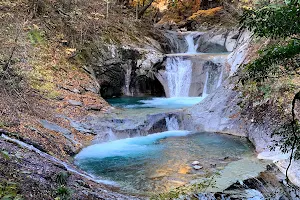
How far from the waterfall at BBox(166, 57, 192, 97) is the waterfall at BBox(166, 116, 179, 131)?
6480 mm

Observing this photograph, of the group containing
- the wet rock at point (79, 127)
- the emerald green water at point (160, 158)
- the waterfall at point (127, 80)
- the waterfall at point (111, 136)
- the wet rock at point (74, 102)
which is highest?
the waterfall at point (127, 80)

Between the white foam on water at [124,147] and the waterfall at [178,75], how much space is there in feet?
24.4

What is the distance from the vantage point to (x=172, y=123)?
11445 mm

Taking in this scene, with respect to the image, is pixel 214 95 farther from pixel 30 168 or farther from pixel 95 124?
pixel 30 168

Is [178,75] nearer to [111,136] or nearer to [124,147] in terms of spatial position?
[111,136]

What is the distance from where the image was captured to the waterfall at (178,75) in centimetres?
1786

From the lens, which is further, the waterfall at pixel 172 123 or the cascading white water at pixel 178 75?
the cascading white water at pixel 178 75

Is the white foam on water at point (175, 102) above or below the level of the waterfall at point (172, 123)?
above

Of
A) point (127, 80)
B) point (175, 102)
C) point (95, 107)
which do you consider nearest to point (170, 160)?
point (95, 107)

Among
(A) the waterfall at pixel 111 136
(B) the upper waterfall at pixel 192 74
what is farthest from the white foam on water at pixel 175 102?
(A) the waterfall at pixel 111 136

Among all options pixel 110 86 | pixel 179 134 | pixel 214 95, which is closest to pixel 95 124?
pixel 179 134

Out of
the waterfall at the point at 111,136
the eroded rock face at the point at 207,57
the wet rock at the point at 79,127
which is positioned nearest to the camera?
the wet rock at the point at 79,127

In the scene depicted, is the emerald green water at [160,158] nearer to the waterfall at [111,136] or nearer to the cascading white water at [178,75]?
the waterfall at [111,136]

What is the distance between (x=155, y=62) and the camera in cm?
1784
